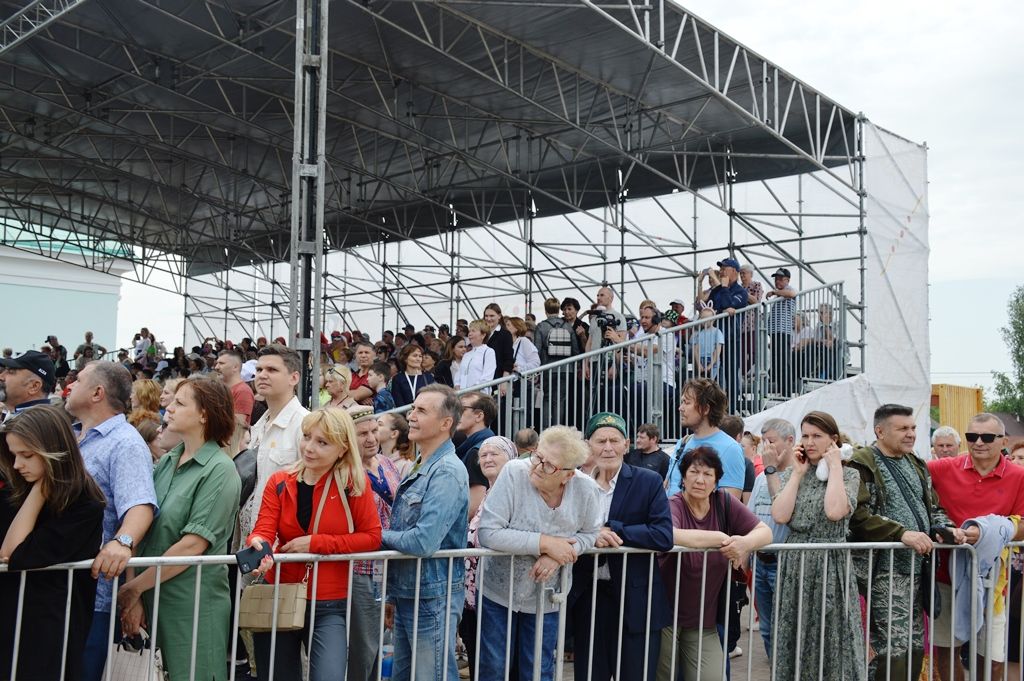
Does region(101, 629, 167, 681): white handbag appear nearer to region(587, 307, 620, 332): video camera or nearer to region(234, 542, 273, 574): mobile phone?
region(234, 542, 273, 574): mobile phone

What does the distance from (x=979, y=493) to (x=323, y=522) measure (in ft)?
12.1

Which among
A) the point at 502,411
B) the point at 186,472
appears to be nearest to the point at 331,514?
the point at 186,472

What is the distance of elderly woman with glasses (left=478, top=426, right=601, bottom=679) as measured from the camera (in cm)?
440

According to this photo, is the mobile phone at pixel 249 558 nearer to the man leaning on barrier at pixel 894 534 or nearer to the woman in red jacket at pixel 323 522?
the woman in red jacket at pixel 323 522

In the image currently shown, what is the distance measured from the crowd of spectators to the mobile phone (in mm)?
57

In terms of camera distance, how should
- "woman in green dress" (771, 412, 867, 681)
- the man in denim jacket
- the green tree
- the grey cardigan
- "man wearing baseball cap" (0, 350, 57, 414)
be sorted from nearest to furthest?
1. the man in denim jacket
2. the grey cardigan
3. "woman in green dress" (771, 412, 867, 681)
4. "man wearing baseball cap" (0, 350, 57, 414)
5. the green tree

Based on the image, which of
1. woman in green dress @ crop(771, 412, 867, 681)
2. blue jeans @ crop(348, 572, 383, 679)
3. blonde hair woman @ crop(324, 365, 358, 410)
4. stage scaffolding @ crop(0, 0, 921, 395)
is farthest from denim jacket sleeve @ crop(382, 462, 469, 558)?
stage scaffolding @ crop(0, 0, 921, 395)

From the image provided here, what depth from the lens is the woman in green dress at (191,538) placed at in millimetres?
3924

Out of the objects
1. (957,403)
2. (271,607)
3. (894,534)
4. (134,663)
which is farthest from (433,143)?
(134,663)

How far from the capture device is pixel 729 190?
63.7 ft

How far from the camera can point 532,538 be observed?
4.38 m

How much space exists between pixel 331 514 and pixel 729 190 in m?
16.4

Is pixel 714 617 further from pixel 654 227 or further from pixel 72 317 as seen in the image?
pixel 72 317

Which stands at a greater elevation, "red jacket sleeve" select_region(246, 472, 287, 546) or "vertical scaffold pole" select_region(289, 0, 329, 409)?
"vertical scaffold pole" select_region(289, 0, 329, 409)
